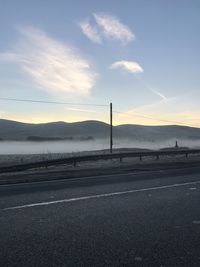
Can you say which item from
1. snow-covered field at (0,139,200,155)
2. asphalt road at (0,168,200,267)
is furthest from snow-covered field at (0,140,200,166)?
asphalt road at (0,168,200,267)

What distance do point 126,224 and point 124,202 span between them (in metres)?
2.21

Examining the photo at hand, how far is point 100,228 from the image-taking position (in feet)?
21.7

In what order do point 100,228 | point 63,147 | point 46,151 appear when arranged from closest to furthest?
point 100,228, point 46,151, point 63,147

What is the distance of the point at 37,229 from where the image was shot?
6477 mm

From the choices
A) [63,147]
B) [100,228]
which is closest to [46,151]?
[63,147]

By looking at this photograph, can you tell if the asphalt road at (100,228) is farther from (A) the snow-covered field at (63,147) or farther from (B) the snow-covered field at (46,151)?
(A) the snow-covered field at (63,147)

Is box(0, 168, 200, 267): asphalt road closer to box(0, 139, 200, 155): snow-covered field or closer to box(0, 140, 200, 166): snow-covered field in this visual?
box(0, 140, 200, 166): snow-covered field

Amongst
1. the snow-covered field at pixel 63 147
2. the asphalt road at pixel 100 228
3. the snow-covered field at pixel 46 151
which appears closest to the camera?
the asphalt road at pixel 100 228

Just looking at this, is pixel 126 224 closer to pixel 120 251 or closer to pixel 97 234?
pixel 97 234

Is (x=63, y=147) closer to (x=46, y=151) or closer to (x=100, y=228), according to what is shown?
(x=46, y=151)

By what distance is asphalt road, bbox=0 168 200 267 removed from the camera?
5.11m

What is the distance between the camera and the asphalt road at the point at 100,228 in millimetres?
5109

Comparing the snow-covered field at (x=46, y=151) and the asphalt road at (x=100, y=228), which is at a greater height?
the snow-covered field at (x=46, y=151)

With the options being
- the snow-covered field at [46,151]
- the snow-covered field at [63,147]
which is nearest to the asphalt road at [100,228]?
the snow-covered field at [46,151]
